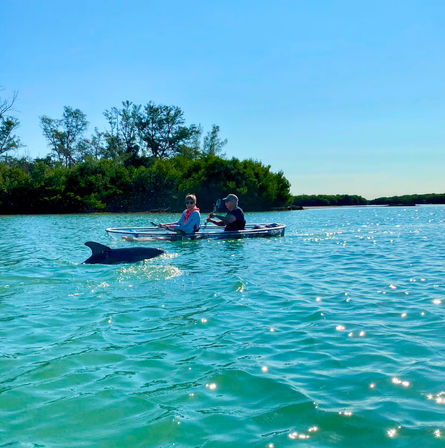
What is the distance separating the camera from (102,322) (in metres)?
6.21

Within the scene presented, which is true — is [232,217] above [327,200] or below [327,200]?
below

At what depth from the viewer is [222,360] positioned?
4.83m

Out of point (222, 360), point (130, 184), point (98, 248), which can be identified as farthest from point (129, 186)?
point (222, 360)

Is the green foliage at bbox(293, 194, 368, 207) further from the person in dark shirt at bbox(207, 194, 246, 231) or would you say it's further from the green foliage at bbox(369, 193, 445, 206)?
the person in dark shirt at bbox(207, 194, 246, 231)

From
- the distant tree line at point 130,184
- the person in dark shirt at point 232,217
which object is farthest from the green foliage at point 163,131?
the person in dark shirt at point 232,217

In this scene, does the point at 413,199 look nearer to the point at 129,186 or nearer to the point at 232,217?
the point at 129,186

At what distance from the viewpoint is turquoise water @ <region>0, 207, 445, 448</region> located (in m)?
3.48

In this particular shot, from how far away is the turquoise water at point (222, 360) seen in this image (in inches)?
137

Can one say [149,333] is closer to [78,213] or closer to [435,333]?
[435,333]

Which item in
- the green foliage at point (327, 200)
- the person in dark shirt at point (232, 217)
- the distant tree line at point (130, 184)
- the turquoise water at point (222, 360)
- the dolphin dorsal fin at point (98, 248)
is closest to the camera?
the turquoise water at point (222, 360)

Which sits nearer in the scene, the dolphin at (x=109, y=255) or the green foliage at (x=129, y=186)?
the dolphin at (x=109, y=255)

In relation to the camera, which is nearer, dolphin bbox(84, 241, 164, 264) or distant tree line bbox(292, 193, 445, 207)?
dolphin bbox(84, 241, 164, 264)

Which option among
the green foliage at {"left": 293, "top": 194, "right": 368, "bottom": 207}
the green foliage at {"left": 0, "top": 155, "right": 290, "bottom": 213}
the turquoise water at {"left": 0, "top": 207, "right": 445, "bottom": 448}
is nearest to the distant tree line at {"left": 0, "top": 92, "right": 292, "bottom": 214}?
the green foliage at {"left": 0, "top": 155, "right": 290, "bottom": 213}

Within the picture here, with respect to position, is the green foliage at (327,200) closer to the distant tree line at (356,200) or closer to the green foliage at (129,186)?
the distant tree line at (356,200)
